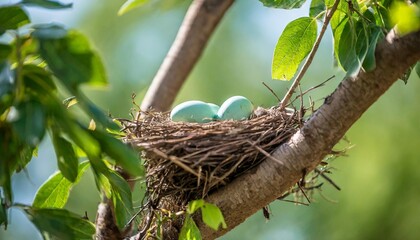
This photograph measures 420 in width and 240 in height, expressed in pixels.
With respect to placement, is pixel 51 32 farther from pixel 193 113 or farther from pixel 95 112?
pixel 193 113

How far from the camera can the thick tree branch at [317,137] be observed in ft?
4.89

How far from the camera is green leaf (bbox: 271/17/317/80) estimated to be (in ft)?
6.13

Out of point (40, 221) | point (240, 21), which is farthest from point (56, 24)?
point (240, 21)

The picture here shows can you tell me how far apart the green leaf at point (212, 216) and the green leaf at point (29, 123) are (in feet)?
1.60

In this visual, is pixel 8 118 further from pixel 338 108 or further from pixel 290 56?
pixel 290 56

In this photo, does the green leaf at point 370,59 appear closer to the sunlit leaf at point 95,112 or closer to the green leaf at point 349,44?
the green leaf at point 349,44

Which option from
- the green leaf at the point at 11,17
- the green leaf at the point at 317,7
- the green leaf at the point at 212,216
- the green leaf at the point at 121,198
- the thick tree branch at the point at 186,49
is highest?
the thick tree branch at the point at 186,49

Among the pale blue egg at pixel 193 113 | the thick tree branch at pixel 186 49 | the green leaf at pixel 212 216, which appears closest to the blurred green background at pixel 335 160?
the thick tree branch at pixel 186 49

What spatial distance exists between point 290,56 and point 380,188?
8.01 feet

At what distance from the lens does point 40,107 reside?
1232 mm

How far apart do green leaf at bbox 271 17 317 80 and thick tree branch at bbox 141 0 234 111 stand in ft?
2.84

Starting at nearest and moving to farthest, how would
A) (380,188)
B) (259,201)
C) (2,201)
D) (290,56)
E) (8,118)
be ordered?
(8,118) → (2,201) → (259,201) → (290,56) → (380,188)

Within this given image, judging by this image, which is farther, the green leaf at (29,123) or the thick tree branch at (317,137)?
the thick tree branch at (317,137)

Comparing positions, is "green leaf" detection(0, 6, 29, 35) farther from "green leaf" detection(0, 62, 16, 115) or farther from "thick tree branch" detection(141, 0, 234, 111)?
"thick tree branch" detection(141, 0, 234, 111)
